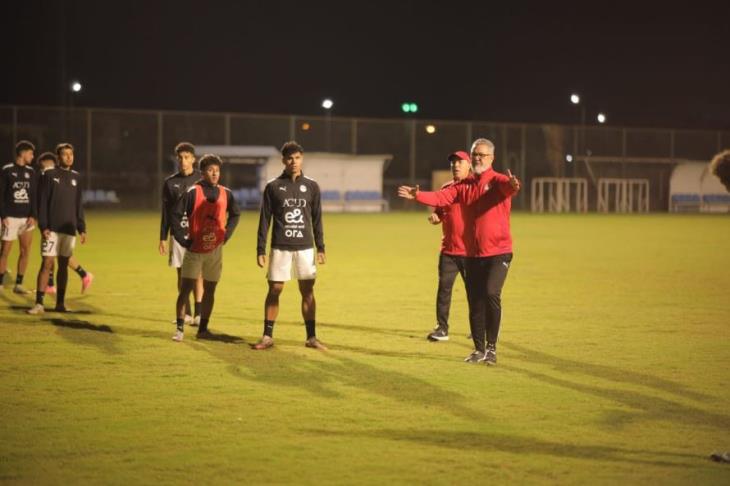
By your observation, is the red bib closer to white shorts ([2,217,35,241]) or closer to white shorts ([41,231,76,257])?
white shorts ([41,231,76,257])

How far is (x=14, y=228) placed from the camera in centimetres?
1532

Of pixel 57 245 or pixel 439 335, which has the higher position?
pixel 57 245

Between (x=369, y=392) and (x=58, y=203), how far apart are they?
6316 mm

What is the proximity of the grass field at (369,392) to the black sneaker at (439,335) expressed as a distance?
9.4 inches

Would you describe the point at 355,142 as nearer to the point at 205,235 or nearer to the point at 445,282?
the point at 445,282

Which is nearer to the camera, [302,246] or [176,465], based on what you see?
[176,465]

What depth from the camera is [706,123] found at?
305 ft

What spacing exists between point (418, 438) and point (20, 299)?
9493 millimetres

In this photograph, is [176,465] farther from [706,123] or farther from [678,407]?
[706,123]

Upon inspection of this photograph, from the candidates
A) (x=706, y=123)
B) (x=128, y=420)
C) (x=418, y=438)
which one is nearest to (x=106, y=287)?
(x=128, y=420)

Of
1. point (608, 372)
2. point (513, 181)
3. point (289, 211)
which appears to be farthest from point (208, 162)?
point (608, 372)

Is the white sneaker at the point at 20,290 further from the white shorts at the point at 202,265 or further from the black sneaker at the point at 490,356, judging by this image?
the black sneaker at the point at 490,356

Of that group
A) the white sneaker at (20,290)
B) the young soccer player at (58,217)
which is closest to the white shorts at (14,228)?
the white sneaker at (20,290)

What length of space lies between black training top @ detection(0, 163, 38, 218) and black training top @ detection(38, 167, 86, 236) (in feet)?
8.17
